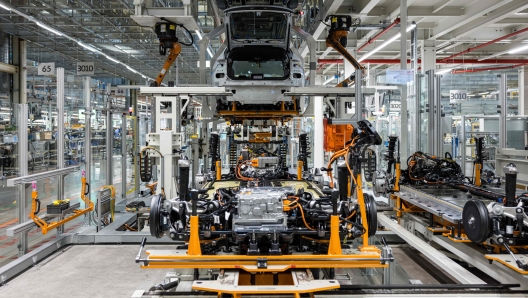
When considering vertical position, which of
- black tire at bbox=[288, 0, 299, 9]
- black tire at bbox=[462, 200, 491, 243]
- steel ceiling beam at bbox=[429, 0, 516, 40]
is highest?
steel ceiling beam at bbox=[429, 0, 516, 40]

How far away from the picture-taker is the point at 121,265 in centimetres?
527

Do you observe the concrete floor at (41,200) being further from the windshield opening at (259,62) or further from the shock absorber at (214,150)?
the windshield opening at (259,62)

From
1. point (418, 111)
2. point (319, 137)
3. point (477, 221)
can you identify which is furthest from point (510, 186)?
point (319, 137)

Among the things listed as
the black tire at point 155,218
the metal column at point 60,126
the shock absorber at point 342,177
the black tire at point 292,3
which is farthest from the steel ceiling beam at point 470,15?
the metal column at point 60,126

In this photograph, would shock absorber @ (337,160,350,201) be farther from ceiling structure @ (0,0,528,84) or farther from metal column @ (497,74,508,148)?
metal column @ (497,74,508,148)

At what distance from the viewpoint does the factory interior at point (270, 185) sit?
364cm

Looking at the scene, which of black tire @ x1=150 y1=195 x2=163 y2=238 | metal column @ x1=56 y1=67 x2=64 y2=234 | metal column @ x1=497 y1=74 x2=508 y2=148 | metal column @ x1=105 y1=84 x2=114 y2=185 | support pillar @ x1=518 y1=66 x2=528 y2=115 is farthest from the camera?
support pillar @ x1=518 y1=66 x2=528 y2=115

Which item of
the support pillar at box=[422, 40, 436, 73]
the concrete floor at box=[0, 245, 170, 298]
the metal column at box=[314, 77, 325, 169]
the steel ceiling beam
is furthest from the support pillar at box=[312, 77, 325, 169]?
the concrete floor at box=[0, 245, 170, 298]

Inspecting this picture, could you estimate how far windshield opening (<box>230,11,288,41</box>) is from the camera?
17.9 feet

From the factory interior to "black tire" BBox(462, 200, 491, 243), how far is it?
0.02 metres

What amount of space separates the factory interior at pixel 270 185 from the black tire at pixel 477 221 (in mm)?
20

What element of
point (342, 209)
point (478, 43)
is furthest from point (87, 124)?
point (478, 43)

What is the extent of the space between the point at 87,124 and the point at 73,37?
8305 mm

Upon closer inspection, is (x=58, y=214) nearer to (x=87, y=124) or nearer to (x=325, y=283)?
(x=87, y=124)
